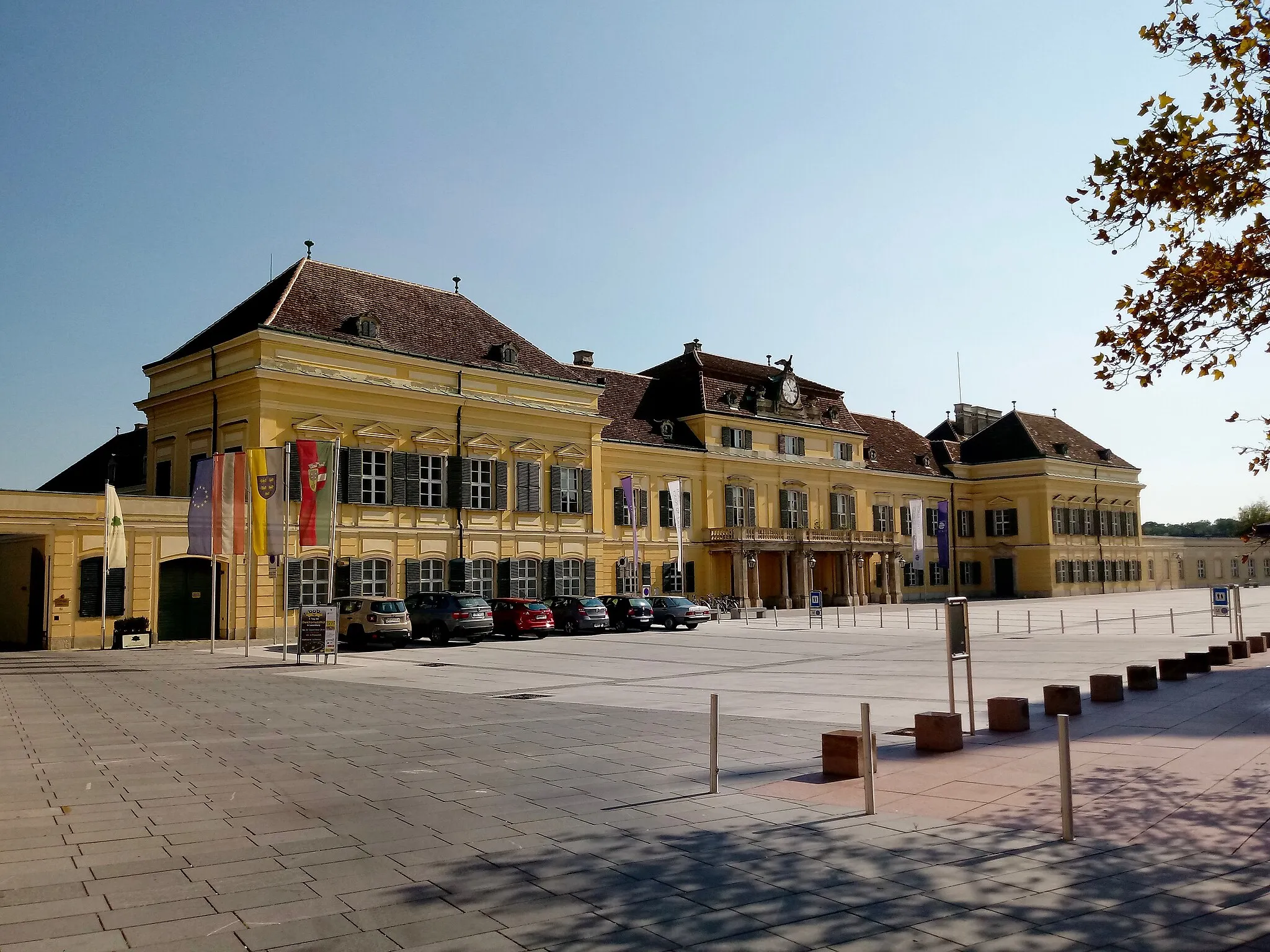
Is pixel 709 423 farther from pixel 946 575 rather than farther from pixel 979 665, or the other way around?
pixel 979 665

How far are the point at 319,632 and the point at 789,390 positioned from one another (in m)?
41.8

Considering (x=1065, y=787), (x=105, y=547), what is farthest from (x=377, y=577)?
(x=1065, y=787)

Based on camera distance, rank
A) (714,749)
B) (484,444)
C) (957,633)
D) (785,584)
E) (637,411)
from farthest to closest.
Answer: (785,584) < (637,411) < (484,444) < (957,633) < (714,749)

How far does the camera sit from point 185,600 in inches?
1346

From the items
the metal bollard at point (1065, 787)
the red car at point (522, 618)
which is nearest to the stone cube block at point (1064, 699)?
the metal bollard at point (1065, 787)

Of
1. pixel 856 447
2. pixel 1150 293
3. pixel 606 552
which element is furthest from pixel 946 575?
pixel 1150 293

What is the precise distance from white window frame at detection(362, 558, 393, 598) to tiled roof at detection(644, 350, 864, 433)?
23.9m

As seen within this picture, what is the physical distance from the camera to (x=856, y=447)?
224 feet

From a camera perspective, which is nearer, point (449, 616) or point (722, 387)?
point (449, 616)

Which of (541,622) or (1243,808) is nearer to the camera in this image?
(1243,808)

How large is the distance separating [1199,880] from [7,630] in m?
36.2

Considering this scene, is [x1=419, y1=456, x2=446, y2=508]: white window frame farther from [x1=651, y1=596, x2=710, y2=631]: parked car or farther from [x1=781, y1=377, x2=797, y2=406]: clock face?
[x1=781, y1=377, x2=797, y2=406]: clock face

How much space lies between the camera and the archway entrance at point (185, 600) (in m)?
33.5

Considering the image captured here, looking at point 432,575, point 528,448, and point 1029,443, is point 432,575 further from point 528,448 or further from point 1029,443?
point 1029,443
